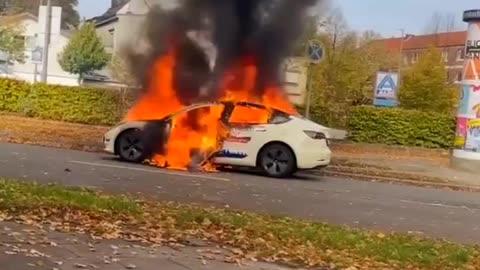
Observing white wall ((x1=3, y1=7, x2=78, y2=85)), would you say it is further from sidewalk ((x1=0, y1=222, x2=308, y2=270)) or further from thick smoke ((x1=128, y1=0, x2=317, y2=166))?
sidewalk ((x1=0, y1=222, x2=308, y2=270))

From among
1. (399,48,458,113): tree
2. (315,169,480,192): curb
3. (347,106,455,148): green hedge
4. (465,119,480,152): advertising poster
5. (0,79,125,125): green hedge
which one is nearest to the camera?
(315,169,480,192): curb

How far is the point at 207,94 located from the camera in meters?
17.2

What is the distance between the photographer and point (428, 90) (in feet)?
120

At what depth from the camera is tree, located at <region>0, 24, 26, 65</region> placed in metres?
57.0

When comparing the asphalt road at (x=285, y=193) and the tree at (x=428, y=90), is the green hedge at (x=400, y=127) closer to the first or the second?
the asphalt road at (x=285, y=193)

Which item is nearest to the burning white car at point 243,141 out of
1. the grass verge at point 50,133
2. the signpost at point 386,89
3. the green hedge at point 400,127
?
the grass verge at point 50,133

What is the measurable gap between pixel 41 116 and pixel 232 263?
21781 mm

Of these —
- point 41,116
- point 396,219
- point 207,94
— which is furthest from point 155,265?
point 41,116

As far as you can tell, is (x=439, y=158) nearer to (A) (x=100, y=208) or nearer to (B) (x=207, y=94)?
(B) (x=207, y=94)

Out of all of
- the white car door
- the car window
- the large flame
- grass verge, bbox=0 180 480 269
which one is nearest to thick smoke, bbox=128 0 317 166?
the large flame

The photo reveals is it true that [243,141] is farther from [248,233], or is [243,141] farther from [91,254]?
[91,254]

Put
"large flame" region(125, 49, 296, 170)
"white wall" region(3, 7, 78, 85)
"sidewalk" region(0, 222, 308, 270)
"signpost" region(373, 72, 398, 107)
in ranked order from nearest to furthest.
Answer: "sidewalk" region(0, 222, 308, 270) → "large flame" region(125, 49, 296, 170) → "signpost" region(373, 72, 398, 107) → "white wall" region(3, 7, 78, 85)

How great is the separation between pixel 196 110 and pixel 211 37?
177cm

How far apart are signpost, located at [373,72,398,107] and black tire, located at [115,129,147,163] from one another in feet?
40.4
